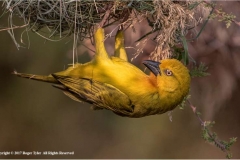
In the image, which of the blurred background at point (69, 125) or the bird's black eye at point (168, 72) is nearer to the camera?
the bird's black eye at point (168, 72)

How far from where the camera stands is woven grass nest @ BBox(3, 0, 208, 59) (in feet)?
10.3

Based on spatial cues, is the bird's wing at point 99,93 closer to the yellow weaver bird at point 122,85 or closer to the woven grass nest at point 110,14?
the yellow weaver bird at point 122,85

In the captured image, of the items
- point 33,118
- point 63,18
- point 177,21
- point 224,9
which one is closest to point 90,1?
point 63,18

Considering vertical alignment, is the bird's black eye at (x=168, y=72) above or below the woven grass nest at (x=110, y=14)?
below

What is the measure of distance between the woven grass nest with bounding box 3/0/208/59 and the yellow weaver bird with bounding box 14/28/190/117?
10 cm

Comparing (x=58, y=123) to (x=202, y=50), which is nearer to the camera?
(x=202, y=50)

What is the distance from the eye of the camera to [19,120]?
16.7ft

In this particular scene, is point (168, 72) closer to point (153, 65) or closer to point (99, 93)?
point (153, 65)

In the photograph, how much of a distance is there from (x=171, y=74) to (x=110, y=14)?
1.40 ft

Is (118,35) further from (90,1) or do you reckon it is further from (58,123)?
(58,123)

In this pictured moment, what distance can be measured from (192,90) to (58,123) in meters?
1.41

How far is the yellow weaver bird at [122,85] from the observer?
3180 mm

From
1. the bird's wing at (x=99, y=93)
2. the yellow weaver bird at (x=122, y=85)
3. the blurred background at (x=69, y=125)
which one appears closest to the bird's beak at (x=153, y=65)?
the yellow weaver bird at (x=122, y=85)

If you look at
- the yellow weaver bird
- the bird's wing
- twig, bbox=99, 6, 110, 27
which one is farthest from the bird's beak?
twig, bbox=99, 6, 110, 27
